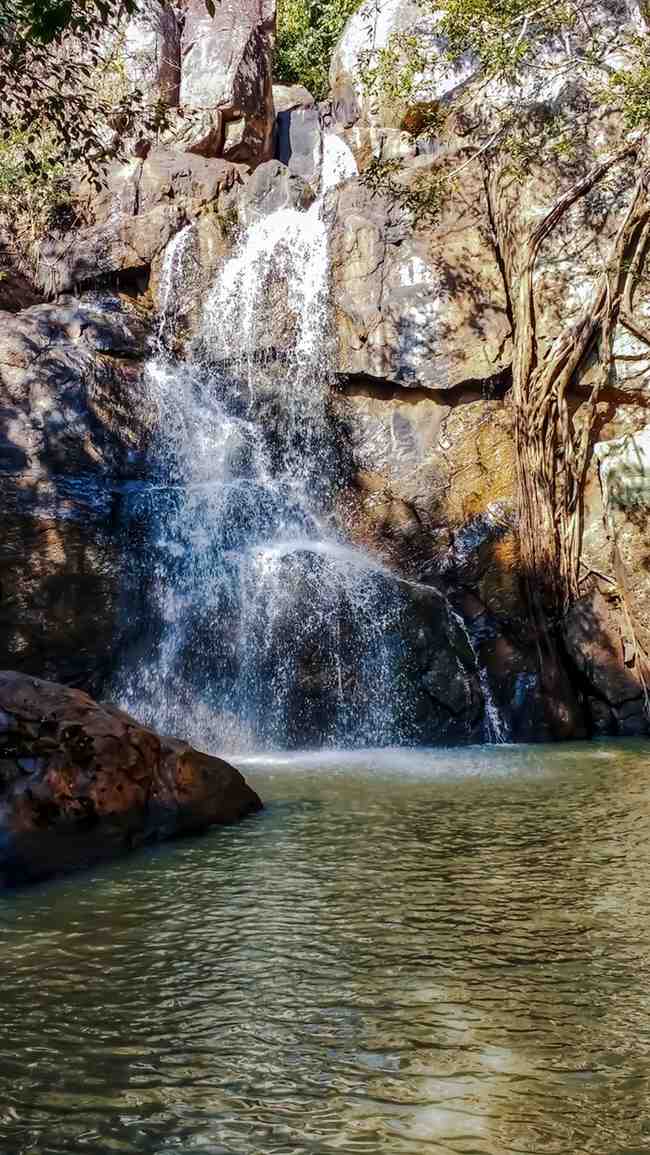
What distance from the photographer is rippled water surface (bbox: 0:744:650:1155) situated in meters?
3.10

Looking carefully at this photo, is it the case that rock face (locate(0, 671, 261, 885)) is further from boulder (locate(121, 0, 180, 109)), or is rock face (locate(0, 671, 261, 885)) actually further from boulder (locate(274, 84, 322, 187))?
boulder (locate(121, 0, 180, 109))

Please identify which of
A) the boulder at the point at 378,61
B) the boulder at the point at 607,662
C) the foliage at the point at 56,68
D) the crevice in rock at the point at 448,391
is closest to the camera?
the foliage at the point at 56,68

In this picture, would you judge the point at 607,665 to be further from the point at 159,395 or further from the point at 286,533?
the point at 159,395

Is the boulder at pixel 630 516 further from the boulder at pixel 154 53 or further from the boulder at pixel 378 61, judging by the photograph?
the boulder at pixel 154 53

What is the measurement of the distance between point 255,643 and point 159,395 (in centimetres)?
428

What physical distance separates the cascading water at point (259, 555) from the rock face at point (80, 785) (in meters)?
4.48

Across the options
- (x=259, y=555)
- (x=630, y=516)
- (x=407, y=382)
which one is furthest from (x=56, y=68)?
(x=630, y=516)

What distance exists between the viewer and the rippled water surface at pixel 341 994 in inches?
122

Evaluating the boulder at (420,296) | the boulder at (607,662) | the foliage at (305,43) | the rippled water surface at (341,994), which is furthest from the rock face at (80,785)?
the foliage at (305,43)

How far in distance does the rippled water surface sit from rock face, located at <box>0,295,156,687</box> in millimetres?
5333

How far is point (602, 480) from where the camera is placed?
13.6 m

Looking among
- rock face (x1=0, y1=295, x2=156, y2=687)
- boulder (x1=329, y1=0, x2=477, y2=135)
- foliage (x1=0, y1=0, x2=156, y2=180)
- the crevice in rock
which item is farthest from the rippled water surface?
boulder (x1=329, y1=0, x2=477, y2=135)

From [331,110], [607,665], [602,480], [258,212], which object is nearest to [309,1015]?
[607,665]

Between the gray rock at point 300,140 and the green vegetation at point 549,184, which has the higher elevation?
the gray rock at point 300,140
